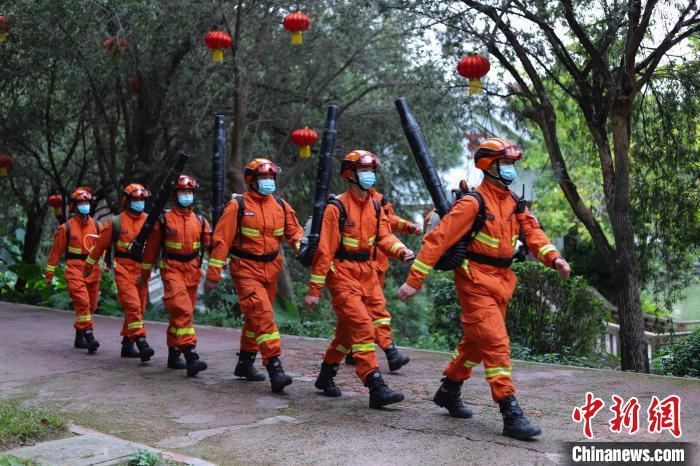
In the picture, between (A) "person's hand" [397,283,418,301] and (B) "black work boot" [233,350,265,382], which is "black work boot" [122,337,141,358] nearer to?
(B) "black work boot" [233,350,265,382]

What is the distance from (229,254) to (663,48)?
226 inches

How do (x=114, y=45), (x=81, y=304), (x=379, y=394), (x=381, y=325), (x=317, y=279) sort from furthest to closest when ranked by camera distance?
(x=114, y=45) < (x=81, y=304) < (x=381, y=325) < (x=317, y=279) < (x=379, y=394)

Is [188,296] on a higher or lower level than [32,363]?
higher

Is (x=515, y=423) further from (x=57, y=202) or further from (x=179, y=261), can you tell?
(x=57, y=202)

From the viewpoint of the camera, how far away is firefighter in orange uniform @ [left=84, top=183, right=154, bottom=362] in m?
10.1

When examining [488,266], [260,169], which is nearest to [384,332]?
[260,169]

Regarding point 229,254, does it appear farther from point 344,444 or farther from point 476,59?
point 476,59

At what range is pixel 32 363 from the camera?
32.5ft

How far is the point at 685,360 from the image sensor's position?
33.9 feet

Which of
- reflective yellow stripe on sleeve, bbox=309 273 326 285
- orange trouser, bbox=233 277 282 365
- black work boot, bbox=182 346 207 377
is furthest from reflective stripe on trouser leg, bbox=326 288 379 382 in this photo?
black work boot, bbox=182 346 207 377

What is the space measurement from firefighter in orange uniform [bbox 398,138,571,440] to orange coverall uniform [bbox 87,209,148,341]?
4464 millimetres

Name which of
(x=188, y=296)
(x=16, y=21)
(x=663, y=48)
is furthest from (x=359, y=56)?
(x=188, y=296)

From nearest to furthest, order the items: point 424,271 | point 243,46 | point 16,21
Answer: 1. point 424,271
2. point 16,21
3. point 243,46

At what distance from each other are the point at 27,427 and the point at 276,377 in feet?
8.32
